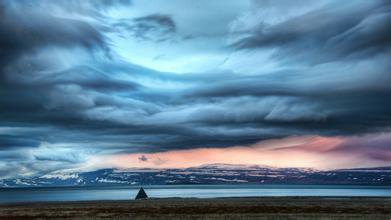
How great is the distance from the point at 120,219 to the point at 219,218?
14.4m

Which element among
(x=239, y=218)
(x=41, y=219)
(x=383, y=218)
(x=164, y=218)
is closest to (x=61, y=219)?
(x=41, y=219)

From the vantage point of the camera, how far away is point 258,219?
→ 67.1m

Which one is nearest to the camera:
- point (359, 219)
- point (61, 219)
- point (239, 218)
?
point (359, 219)

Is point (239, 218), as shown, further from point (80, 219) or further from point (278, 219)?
point (80, 219)

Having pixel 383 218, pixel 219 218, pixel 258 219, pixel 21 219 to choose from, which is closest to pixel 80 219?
pixel 21 219

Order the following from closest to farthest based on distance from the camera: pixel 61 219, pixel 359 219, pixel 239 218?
pixel 359 219, pixel 239 218, pixel 61 219

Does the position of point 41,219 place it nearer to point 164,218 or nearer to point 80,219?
point 80,219

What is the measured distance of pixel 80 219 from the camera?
72.7 m

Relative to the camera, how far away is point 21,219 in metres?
78.6

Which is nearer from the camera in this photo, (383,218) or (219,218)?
(383,218)

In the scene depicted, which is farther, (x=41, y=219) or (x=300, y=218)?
(x=41, y=219)

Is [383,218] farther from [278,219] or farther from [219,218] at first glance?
[219,218]

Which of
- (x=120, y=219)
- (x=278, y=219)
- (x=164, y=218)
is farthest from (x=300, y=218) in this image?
(x=120, y=219)

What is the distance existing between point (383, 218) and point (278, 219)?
13626 mm
